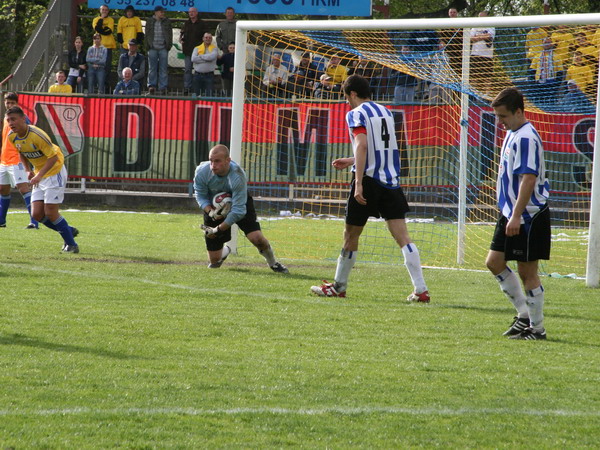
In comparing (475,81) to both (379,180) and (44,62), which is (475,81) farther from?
(44,62)

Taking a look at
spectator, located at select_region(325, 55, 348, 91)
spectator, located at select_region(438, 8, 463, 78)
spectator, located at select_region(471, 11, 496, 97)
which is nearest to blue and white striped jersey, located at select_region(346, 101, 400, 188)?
spectator, located at select_region(438, 8, 463, 78)

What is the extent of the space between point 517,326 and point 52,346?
3437 millimetres

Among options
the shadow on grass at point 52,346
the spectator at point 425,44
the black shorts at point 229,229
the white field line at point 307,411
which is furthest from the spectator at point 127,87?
the white field line at point 307,411

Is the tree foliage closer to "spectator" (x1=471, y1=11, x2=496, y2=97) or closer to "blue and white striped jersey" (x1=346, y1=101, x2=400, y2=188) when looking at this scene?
"spectator" (x1=471, y1=11, x2=496, y2=97)

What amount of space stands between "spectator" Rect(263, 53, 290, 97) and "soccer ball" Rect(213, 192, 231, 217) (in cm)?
679

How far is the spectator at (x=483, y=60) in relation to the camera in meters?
14.6

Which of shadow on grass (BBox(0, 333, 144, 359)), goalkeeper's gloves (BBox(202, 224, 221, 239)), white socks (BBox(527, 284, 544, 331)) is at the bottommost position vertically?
shadow on grass (BBox(0, 333, 144, 359))

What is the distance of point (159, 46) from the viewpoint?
78.0 ft

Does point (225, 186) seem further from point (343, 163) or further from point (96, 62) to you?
point (96, 62)

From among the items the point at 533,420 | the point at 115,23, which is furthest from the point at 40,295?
the point at 115,23

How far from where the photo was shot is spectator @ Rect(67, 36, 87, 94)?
24.0 m

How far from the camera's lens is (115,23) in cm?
2634

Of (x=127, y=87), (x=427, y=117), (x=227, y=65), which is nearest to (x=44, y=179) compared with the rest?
(x=427, y=117)

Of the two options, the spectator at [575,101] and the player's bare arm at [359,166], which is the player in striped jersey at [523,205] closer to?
the player's bare arm at [359,166]
